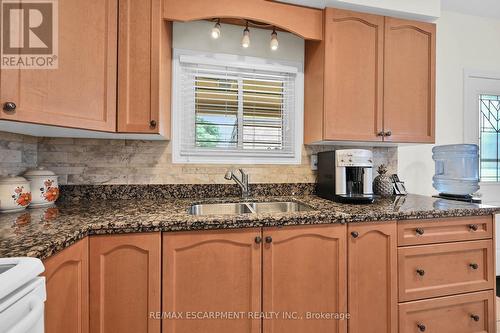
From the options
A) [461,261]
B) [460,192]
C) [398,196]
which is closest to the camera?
[461,261]

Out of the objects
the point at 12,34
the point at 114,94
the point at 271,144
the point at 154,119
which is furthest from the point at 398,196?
the point at 12,34

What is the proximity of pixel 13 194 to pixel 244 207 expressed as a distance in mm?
1255

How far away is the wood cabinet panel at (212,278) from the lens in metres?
1.12

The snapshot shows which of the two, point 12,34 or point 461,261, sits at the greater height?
point 12,34

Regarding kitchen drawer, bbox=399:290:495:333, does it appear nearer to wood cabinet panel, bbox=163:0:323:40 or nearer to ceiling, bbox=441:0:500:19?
wood cabinet panel, bbox=163:0:323:40

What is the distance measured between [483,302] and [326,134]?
1385 mm

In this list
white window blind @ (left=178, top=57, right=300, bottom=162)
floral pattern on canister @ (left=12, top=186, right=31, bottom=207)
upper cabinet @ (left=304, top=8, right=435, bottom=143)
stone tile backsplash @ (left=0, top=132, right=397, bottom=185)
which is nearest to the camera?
floral pattern on canister @ (left=12, top=186, right=31, bottom=207)

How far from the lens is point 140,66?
4.51 feet

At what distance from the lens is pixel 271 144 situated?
199cm

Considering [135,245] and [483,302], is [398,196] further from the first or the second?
[135,245]

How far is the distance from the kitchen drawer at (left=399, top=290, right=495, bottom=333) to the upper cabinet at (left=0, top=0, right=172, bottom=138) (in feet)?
5.84

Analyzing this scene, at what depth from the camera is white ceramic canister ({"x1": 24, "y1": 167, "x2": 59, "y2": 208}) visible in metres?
1.38

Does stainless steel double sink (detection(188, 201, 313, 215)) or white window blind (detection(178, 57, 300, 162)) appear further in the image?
white window blind (detection(178, 57, 300, 162))

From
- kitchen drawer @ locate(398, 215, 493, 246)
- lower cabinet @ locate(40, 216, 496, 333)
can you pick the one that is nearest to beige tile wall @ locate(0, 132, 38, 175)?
lower cabinet @ locate(40, 216, 496, 333)
